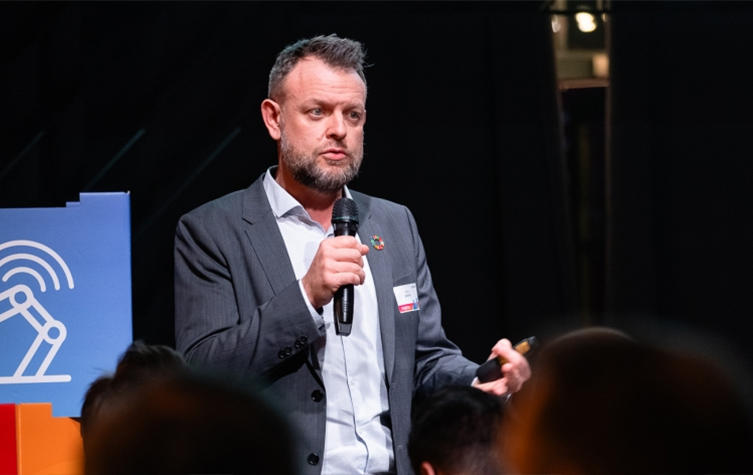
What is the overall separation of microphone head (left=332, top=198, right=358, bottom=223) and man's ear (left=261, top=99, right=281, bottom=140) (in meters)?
0.42

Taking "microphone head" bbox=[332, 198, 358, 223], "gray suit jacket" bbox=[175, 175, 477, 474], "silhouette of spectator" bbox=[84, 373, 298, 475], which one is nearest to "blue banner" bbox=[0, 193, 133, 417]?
"gray suit jacket" bbox=[175, 175, 477, 474]

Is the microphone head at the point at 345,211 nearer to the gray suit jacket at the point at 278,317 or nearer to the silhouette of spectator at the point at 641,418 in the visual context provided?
the gray suit jacket at the point at 278,317

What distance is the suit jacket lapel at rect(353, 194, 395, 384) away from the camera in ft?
8.00

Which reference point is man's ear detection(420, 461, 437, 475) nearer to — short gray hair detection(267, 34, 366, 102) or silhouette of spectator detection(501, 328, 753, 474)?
silhouette of spectator detection(501, 328, 753, 474)

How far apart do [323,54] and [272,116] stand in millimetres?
247

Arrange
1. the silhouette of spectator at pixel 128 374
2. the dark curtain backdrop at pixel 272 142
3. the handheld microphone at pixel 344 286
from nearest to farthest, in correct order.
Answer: the silhouette of spectator at pixel 128 374 < the handheld microphone at pixel 344 286 < the dark curtain backdrop at pixel 272 142

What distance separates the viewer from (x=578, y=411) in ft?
2.85

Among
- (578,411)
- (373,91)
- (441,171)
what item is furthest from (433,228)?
(578,411)

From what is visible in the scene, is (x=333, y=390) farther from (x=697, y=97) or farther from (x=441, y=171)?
(x=697, y=97)

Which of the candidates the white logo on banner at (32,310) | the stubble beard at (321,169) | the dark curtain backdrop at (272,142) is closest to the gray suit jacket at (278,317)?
the stubble beard at (321,169)

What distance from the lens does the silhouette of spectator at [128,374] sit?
1.58 metres

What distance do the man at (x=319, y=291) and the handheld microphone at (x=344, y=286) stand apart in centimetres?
3

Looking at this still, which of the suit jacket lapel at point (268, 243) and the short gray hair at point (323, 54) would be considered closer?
the suit jacket lapel at point (268, 243)

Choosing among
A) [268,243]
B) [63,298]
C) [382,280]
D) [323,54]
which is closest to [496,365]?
[382,280]
